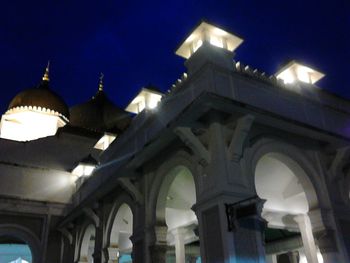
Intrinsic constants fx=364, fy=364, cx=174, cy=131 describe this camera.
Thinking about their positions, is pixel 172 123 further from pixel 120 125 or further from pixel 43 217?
pixel 120 125

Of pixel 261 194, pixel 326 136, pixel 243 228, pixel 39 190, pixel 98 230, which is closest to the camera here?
pixel 243 228

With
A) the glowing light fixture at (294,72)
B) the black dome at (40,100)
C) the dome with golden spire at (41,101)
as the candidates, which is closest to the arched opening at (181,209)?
the glowing light fixture at (294,72)

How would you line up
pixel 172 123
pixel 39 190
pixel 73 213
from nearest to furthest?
pixel 172 123, pixel 73 213, pixel 39 190

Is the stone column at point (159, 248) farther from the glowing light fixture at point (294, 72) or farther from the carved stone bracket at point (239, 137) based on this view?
the glowing light fixture at point (294, 72)

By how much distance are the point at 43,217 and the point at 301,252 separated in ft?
34.6

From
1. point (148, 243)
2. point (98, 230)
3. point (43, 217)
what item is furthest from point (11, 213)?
point (148, 243)

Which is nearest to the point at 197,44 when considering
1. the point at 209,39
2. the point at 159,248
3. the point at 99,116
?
the point at 209,39

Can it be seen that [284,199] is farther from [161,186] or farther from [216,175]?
[216,175]

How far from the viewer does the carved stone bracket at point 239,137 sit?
273 inches

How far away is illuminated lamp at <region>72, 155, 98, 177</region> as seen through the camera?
15.2 m

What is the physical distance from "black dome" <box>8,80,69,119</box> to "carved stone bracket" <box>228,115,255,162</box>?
16.3 metres

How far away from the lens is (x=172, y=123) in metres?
7.25

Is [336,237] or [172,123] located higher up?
[172,123]

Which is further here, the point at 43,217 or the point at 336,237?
the point at 43,217
